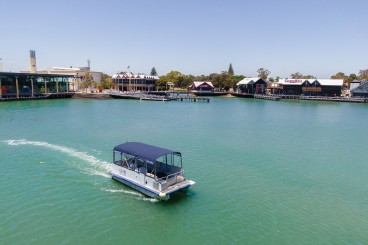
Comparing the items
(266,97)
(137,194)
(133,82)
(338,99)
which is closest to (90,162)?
(137,194)

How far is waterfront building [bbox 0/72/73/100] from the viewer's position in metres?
105

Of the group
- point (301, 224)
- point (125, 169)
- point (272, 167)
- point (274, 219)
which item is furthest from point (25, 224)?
point (272, 167)

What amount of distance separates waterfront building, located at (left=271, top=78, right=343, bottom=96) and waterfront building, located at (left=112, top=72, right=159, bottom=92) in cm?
6663

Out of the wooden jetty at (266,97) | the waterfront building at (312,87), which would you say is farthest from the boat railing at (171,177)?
the waterfront building at (312,87)

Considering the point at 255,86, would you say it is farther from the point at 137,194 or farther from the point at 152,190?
the point at 152,190

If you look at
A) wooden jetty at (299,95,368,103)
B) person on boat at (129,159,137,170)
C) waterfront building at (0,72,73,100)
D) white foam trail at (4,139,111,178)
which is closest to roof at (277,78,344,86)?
wooden jetty at (299,95,368,103)

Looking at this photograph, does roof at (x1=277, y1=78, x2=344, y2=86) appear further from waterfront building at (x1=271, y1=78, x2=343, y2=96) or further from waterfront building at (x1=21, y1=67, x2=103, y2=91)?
waterfront building at (x1=21, y1=67, x2=103, y2=91)

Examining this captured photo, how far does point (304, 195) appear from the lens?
76.9 feet

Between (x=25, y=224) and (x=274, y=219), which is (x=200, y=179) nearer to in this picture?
(x=274, y=219)

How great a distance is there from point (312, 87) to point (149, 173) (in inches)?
5208

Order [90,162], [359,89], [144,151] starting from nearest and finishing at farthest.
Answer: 1. [144,151]
2. [90,162]
3. [359,89]

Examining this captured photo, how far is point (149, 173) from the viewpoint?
74.4 ft

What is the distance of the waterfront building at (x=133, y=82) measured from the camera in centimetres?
14788

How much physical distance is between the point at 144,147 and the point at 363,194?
18.4 metres
